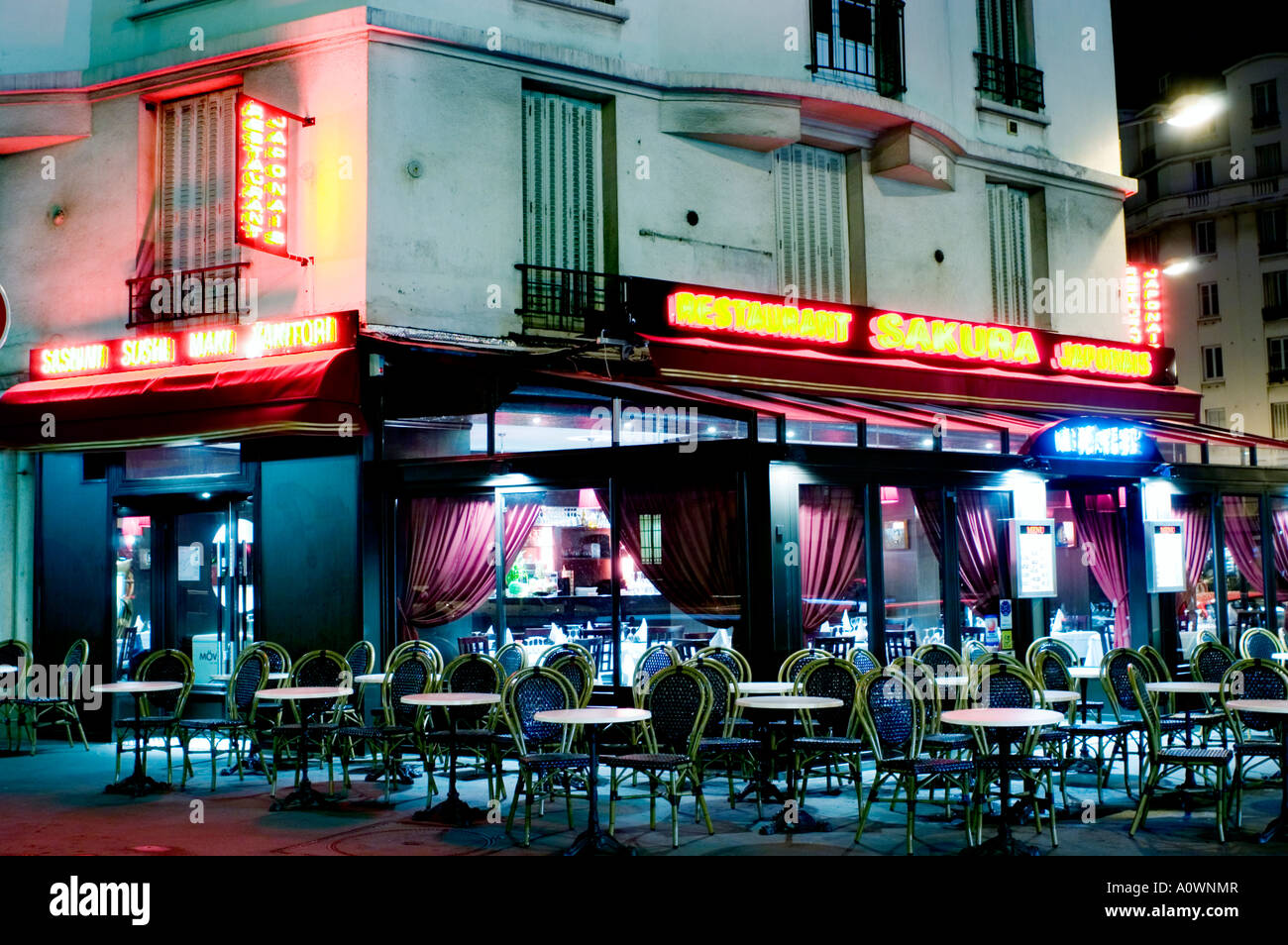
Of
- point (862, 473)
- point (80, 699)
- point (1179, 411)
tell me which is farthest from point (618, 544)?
point (1179, 411)

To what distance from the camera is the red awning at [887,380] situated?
471 inches

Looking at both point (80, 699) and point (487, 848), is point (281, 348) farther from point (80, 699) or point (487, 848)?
point (487, 848)

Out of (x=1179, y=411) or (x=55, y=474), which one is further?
(x=1179, y=411)

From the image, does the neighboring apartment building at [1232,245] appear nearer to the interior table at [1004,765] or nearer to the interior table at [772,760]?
the interior table at [772,760]

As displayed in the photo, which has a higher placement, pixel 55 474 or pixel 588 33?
pixel 588 33

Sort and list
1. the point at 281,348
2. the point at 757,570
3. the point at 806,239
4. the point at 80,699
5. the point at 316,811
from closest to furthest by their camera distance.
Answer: the point at 316,811, the point at 757,570, the point at 281,348, the point at 80,699, the point at 806,239

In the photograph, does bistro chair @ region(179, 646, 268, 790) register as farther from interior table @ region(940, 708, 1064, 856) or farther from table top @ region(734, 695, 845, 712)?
interior table @ region(940, 708, 1064, 856)

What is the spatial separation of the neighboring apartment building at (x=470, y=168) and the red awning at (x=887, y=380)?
0.70 m

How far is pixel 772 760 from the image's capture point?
27.5 ft

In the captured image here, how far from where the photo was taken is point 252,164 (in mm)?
10828

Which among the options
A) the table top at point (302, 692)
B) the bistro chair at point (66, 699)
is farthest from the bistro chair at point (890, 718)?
the bistro chair at point (66, 699)

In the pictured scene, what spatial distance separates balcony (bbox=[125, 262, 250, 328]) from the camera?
38.1 ft

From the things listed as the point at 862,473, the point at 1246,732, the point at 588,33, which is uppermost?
the point at 588,33

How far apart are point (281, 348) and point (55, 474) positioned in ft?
10.7
